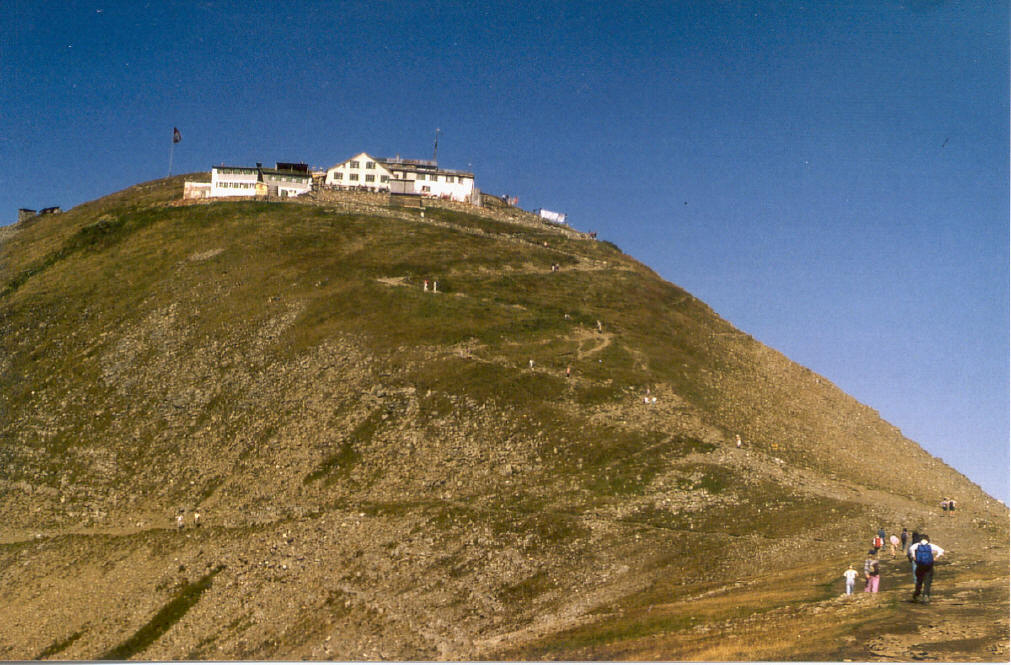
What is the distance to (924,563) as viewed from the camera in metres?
35.6

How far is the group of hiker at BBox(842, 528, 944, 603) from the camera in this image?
35.5m

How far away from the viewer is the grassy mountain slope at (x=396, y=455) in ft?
175

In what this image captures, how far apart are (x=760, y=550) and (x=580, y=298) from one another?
53.9 metres

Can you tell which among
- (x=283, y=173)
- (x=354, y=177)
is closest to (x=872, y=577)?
(x=283, y=173)

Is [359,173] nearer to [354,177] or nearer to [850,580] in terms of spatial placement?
[354,177]

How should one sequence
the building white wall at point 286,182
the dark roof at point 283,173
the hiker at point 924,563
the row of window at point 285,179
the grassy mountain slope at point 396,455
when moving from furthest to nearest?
the dark roof at point 283,173 → the row of window at point 285,179 → the building white wall at point 286,182 → the grassy mountain slope at point 396,455 → the hiker at point 924,563

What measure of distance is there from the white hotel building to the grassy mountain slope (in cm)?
2815

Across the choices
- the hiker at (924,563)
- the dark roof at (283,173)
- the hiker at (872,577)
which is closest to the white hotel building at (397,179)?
the dark roof at (283,173)

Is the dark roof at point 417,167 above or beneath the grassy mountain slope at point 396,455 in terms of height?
above

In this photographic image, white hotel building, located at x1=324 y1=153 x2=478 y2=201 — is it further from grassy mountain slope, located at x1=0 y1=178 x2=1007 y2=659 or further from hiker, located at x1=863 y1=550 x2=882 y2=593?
hiker, located at x1=863 y1=550 x2=882 y2=593

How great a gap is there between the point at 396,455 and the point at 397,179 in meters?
87.1

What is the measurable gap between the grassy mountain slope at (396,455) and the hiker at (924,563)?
6208mm

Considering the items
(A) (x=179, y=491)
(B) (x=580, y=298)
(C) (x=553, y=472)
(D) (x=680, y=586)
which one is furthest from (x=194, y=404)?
(D) (x=680, y=586)

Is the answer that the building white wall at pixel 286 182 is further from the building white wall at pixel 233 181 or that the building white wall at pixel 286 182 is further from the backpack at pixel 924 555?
the backpack at pixel 924 555
